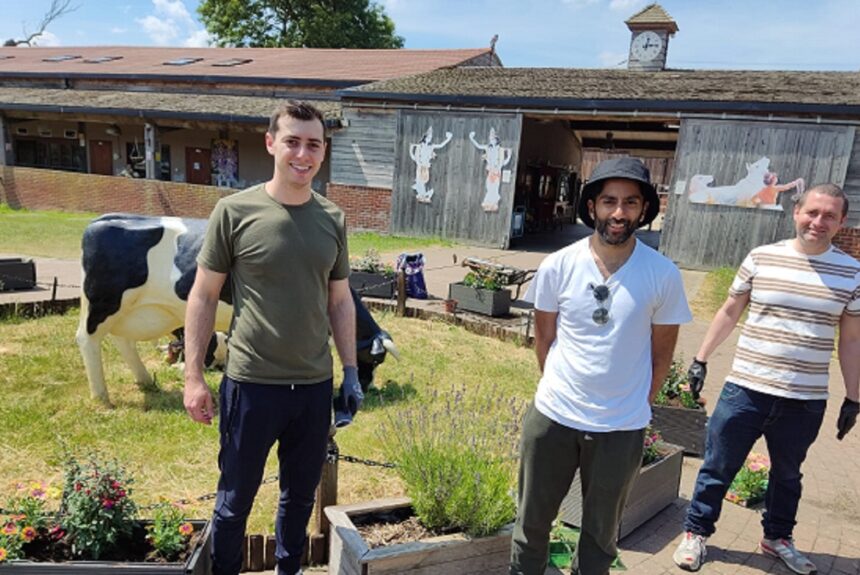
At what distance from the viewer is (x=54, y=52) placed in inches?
1190

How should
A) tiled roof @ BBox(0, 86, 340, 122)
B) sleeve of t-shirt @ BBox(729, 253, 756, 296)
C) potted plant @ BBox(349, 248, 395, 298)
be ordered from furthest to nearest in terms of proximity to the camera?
tiled roof @ BBox(0, 86, 340, 122)
potted plant @ BBox(349, 248, 395, 298)
sleeve of t-shirt @ BBox(729, 253, 756, 296)

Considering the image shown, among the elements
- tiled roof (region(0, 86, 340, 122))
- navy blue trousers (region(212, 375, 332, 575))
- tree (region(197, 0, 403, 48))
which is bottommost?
navy blue trousers (region(212, 375, 332, 575))

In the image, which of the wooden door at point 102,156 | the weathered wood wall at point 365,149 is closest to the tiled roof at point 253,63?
the wooden door at point 102,156

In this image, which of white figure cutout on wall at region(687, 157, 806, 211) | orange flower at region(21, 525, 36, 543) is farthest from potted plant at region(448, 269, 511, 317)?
white figure cutout on wall at region(687, 157, 806, 211)

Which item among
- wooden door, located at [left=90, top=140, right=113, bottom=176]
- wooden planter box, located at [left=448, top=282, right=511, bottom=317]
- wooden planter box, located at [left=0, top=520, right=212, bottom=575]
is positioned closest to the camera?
wooden planter box, located at [left=0, top=520, right=212, bottom=575]

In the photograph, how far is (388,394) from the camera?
5.42 metres

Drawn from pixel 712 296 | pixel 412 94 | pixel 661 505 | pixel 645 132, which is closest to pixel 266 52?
pixel 412 94

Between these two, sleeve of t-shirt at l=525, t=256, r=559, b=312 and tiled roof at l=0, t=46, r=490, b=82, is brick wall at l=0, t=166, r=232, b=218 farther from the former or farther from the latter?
sleeve of t-shirt at l=525, t=256, r=559, b=312

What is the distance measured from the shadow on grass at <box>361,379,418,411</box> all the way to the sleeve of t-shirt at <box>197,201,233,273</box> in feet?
9.66

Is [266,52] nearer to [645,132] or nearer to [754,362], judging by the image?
[645,132]

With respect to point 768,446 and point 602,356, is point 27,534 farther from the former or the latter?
point 768,446

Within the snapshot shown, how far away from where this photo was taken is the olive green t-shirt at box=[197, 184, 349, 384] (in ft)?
7.40

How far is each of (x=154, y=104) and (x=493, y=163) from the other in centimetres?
1176

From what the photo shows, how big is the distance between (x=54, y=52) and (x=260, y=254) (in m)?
35.5
